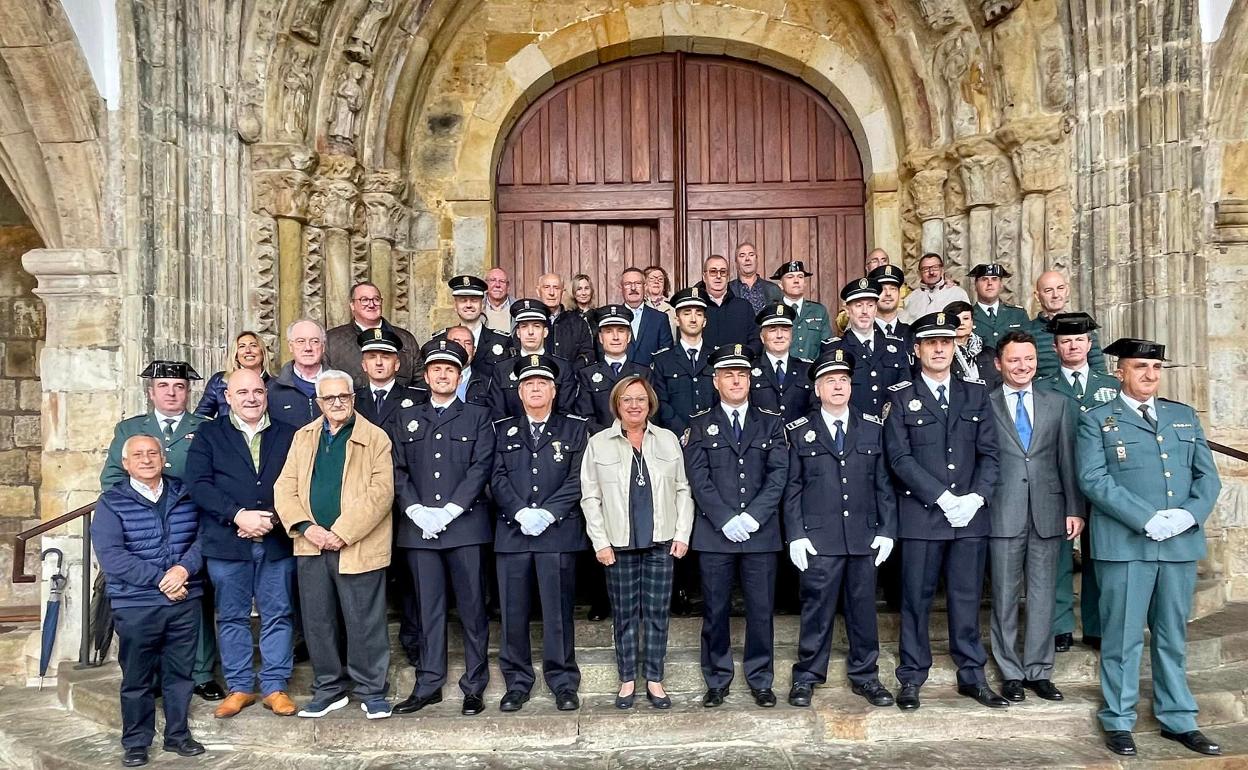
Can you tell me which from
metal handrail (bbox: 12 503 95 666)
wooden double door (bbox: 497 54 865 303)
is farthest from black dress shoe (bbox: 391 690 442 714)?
wooden double door (bbox: 497 54 865 303)

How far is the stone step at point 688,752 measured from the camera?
410 centimetres

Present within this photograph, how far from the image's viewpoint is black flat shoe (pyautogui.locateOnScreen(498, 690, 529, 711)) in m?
4.46

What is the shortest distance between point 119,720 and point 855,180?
6.26m

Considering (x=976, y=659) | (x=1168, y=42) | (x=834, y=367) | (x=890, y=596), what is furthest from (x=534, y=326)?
(x=1168, y=42)

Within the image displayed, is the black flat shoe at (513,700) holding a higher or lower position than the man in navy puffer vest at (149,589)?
lower

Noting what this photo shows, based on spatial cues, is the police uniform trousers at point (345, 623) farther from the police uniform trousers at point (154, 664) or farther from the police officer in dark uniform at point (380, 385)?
the police officer in dark uniform at point (380, 385)

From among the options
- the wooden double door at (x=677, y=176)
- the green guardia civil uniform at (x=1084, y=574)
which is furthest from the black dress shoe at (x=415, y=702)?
the wooden double door at (x=677, y=176)

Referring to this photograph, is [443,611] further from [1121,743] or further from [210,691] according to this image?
[1121,743]

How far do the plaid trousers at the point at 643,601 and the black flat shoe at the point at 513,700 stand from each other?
474 millimetres

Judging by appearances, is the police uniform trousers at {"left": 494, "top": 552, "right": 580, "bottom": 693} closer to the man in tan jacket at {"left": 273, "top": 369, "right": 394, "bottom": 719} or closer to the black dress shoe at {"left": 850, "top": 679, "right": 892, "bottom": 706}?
the man in tan jacket at {"left": 273, "top": 369, "right": 394, "bottom": 719}

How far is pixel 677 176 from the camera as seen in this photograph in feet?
25.3

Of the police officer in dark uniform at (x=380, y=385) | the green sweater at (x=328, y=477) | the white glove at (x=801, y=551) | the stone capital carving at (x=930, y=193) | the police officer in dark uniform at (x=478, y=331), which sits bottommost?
the white glove at (x=801, y=551)

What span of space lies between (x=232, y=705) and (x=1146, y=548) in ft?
13.8

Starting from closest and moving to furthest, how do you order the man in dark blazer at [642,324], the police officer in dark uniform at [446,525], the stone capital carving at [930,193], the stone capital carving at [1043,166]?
Result: the police officer in dark uniform at [446,525], the man in dark blazer at [642,324], the stone capital carving at [1043,166], the stone capital carving at [930,193]
